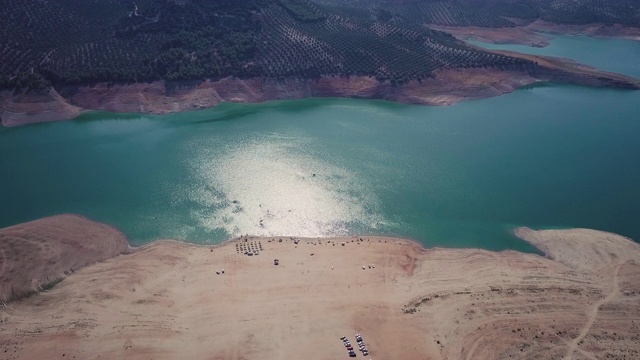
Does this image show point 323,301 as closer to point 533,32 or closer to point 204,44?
point 204,44

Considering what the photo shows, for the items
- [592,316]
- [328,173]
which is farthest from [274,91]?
[592,316]

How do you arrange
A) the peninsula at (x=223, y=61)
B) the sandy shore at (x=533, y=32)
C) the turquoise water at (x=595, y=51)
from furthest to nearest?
the sandy shore at (x=533, y=32) → the turquoise water at (x=595, y=51) → the peninsula at (x=223, y=61)

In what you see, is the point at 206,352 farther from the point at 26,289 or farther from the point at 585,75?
the point at 585,75

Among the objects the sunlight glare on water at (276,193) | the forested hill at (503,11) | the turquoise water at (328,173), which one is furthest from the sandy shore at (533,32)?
the sunlight glare on water at (276,193)

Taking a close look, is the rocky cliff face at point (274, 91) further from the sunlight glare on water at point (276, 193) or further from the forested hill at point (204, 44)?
the sunlight glare on water at point (276, 193)

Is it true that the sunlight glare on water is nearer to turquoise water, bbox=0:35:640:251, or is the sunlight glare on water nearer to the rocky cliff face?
turquoise water, bbox=0:35:640:251

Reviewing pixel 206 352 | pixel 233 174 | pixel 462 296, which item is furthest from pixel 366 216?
pixel 206 352

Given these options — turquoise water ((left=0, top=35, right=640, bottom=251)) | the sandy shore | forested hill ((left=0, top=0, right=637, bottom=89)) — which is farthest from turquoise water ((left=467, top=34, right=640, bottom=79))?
turquoise water ((left=0, top=35, right=640, bottom=251))
